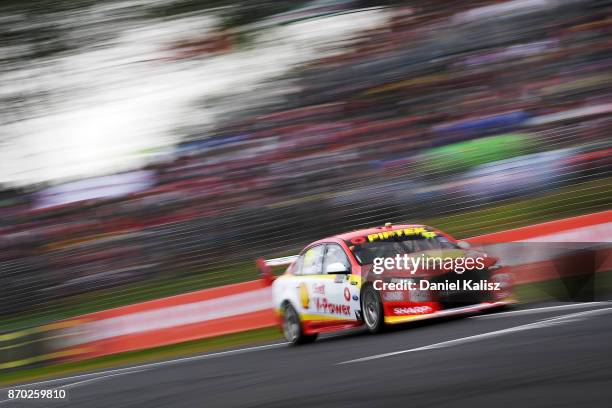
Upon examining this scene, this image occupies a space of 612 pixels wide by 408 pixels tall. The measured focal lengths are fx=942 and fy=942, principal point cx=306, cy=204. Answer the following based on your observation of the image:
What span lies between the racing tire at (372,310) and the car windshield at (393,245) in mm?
456

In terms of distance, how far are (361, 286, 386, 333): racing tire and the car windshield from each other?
456 mm

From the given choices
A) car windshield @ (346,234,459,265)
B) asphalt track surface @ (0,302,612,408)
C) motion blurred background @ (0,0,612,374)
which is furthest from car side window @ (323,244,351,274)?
motion blurred background @ (0,0,612,374)

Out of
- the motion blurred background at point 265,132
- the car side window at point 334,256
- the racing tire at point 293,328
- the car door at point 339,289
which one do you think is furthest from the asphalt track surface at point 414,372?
the motion blurred background at point 265,132

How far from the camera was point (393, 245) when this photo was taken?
932cm

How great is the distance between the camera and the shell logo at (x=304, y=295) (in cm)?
971

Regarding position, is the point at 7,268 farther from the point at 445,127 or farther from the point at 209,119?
the point at 445,127

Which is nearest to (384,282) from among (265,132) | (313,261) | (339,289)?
(339,289)

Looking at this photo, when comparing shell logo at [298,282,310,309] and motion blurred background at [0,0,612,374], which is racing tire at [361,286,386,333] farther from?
motion blurred background at [0,0,612,374]

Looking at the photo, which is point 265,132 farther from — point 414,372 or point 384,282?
point 414,372

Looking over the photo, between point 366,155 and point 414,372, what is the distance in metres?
10.2

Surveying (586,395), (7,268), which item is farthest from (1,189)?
(586,395)

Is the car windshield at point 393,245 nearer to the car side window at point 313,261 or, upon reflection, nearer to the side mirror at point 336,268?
the side mirror at point 336,268

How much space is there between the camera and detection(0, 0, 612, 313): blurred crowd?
1409cm

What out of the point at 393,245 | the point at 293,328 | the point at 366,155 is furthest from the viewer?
the point at 366,155
